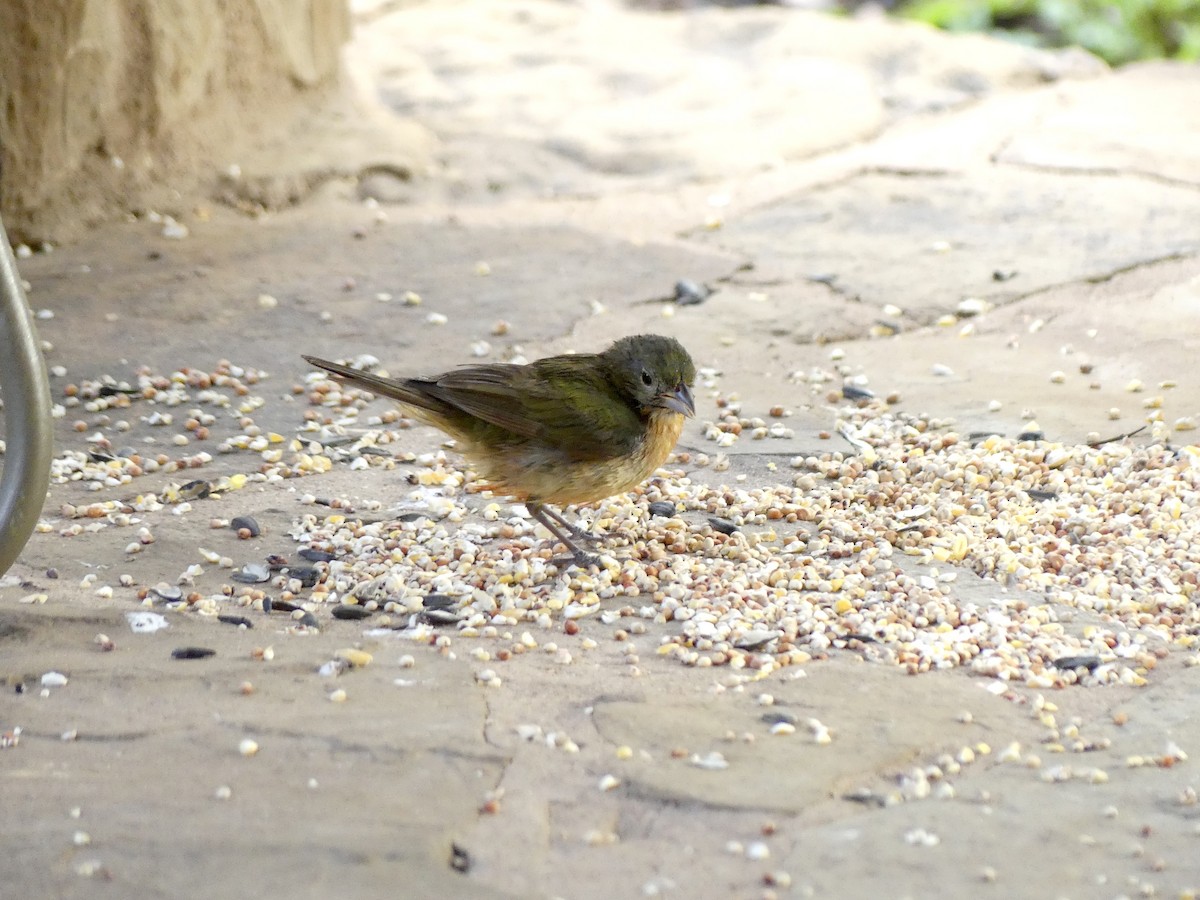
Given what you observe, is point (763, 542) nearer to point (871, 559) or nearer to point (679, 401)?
point (871, 559)

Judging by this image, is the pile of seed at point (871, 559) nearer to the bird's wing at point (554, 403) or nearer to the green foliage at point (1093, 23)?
the bird's wing at point (554, 403)

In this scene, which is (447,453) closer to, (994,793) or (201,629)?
(201,629)

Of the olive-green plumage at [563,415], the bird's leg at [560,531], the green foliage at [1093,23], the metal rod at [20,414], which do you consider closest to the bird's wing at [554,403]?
the olive-green plumage at [563,415]

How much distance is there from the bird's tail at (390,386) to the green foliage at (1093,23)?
26.6 ft

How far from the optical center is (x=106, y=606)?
368 cm

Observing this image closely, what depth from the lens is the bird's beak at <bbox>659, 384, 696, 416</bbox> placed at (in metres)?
4.11

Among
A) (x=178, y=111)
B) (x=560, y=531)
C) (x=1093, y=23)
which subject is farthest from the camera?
(x=1093, y=23)

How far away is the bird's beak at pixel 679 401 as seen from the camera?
4.11 metres

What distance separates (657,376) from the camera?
4.11 m

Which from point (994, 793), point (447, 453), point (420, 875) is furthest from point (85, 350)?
point (994, 793)

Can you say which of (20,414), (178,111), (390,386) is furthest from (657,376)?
(178,111)

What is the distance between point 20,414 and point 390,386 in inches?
44.9

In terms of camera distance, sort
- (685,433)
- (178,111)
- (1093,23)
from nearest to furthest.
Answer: (685,433) → (178,111) → (1093,23)

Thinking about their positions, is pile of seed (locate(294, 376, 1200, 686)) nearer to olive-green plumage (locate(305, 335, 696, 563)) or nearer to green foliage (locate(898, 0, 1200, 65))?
olive-green plumage (locate(305, 335, 696, 563))
